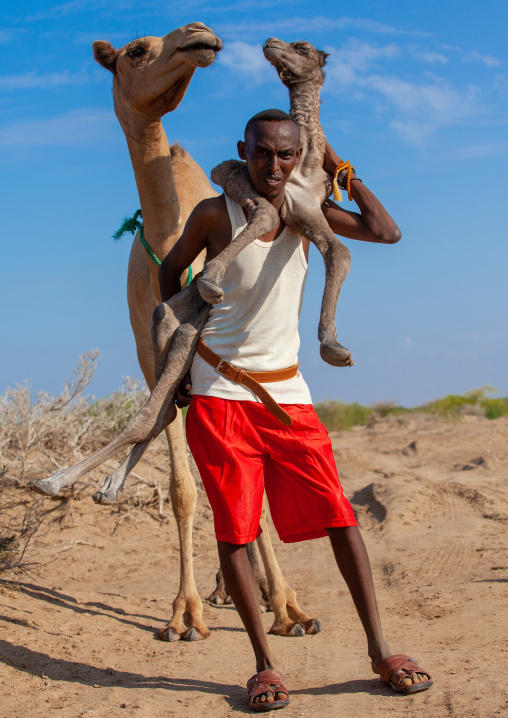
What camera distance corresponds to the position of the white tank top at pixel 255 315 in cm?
302

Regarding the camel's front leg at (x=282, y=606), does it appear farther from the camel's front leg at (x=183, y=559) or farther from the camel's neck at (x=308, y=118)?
the camel's neck at (x=308, y=118)

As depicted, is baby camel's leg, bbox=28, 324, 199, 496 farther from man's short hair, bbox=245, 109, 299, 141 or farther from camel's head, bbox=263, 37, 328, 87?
camel's head, bbox=263, 37, 328, 87

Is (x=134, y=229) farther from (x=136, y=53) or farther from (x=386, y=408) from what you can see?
(x=386, y=408)

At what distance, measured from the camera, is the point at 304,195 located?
316 cm

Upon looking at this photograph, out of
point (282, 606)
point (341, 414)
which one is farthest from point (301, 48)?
point (341, 414)

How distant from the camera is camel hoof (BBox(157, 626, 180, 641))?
14.1ft

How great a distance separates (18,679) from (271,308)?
2058mm

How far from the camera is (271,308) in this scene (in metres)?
3.07

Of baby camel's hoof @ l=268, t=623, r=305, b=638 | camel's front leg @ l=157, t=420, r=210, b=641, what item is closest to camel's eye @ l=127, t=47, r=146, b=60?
camel's front leg @ l=157, t=420, r=210, b=641

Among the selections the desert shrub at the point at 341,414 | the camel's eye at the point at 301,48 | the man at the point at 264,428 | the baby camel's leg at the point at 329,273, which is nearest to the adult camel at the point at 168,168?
the camel's eye at the point at 301,48

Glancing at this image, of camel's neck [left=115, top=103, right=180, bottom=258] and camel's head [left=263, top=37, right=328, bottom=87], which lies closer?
camel's head [left=263, top=37, right=328, bottom=87]

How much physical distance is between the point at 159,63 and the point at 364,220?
4.98ft

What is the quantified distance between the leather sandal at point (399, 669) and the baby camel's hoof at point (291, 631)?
1343 mm

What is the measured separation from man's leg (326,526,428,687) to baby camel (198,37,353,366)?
→ 2.71 ft
